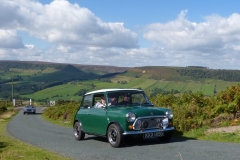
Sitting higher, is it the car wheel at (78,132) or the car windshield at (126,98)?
the car windshield at (126,98)

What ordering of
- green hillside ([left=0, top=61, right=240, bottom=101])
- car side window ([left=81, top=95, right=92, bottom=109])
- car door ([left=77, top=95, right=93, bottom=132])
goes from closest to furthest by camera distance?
car door ([left=77, top=95, right=93, bottom=132]) < car side window ([left=81, top=95, right=92, bottom=109]) < green hillside ([left=0, top=61, right=240, bottom=101])

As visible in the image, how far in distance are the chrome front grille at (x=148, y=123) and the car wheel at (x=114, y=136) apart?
1.75 ft

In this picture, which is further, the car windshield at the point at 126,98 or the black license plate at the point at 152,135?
the car windshield at the point at 126,98

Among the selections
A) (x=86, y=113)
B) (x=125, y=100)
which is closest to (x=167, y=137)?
(x=125, y=100)

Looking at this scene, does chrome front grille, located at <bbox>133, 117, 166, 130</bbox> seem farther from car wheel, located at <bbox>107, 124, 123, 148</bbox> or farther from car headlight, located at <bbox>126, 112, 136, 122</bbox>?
car wheel, located at <bbox>107, 124, 123, 148</bbox>

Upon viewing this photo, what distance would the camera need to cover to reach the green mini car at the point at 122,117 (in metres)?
10.7

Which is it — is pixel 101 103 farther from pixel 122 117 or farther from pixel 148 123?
pixel 148 123

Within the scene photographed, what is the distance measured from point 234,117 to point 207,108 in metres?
1.42

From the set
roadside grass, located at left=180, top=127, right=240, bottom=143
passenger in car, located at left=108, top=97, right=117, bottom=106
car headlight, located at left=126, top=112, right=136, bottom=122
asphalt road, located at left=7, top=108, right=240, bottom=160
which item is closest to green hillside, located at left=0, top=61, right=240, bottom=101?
roadside grass, located at left=180, top=127, right=240, bottom=143

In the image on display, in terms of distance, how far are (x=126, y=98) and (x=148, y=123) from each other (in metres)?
1.63

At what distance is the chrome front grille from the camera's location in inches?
423

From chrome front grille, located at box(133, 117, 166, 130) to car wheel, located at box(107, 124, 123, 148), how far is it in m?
0.53

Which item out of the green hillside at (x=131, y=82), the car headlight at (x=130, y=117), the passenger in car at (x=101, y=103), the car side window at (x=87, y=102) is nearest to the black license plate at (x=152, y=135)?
the car headlight at (x=130, y=117)

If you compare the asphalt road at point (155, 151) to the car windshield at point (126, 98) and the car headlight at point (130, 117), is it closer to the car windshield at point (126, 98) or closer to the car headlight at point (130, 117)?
the car headlight at point (130, 117)
